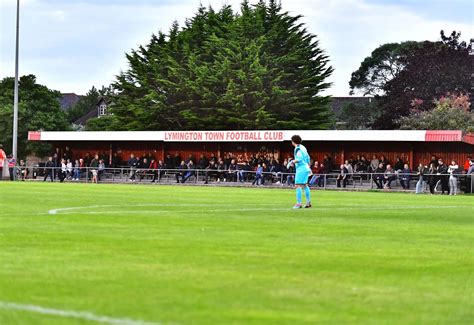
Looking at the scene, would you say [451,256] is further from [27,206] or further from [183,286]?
[27,206]

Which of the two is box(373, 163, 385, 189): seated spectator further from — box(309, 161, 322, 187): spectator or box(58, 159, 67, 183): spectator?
box(58, 159, 67, 183): spectator

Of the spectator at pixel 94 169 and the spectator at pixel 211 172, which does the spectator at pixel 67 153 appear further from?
the spectator at pixel 211 172

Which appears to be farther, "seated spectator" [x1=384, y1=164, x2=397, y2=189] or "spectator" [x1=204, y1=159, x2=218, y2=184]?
"spectator" [x1=204, y1=159, x2=218, y2=184]

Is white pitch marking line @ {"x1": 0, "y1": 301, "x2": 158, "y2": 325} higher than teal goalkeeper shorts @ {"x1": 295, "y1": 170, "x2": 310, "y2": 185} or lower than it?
lower

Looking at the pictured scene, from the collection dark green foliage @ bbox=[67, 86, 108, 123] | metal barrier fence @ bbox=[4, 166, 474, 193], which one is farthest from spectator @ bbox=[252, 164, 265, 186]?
dark green foliage @ bbox=[67, 86, 108, 123]

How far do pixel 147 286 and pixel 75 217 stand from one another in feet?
35.4

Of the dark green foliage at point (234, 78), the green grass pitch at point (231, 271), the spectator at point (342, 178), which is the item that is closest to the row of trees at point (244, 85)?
the dark green foliage at point (234, 78)

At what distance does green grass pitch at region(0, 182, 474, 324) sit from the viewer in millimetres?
7820

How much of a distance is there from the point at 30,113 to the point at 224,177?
149ft

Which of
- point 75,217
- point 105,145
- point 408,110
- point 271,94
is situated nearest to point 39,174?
point 105,145

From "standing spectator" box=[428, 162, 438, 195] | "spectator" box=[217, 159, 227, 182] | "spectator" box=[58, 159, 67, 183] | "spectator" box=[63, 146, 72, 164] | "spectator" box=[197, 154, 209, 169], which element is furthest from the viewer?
"spectator" box=[63, 146, 72, 164]

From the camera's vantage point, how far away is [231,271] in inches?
416

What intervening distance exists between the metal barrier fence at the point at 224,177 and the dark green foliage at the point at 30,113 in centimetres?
2792

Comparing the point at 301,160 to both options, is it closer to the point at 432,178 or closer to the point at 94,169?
the point at 432,178
